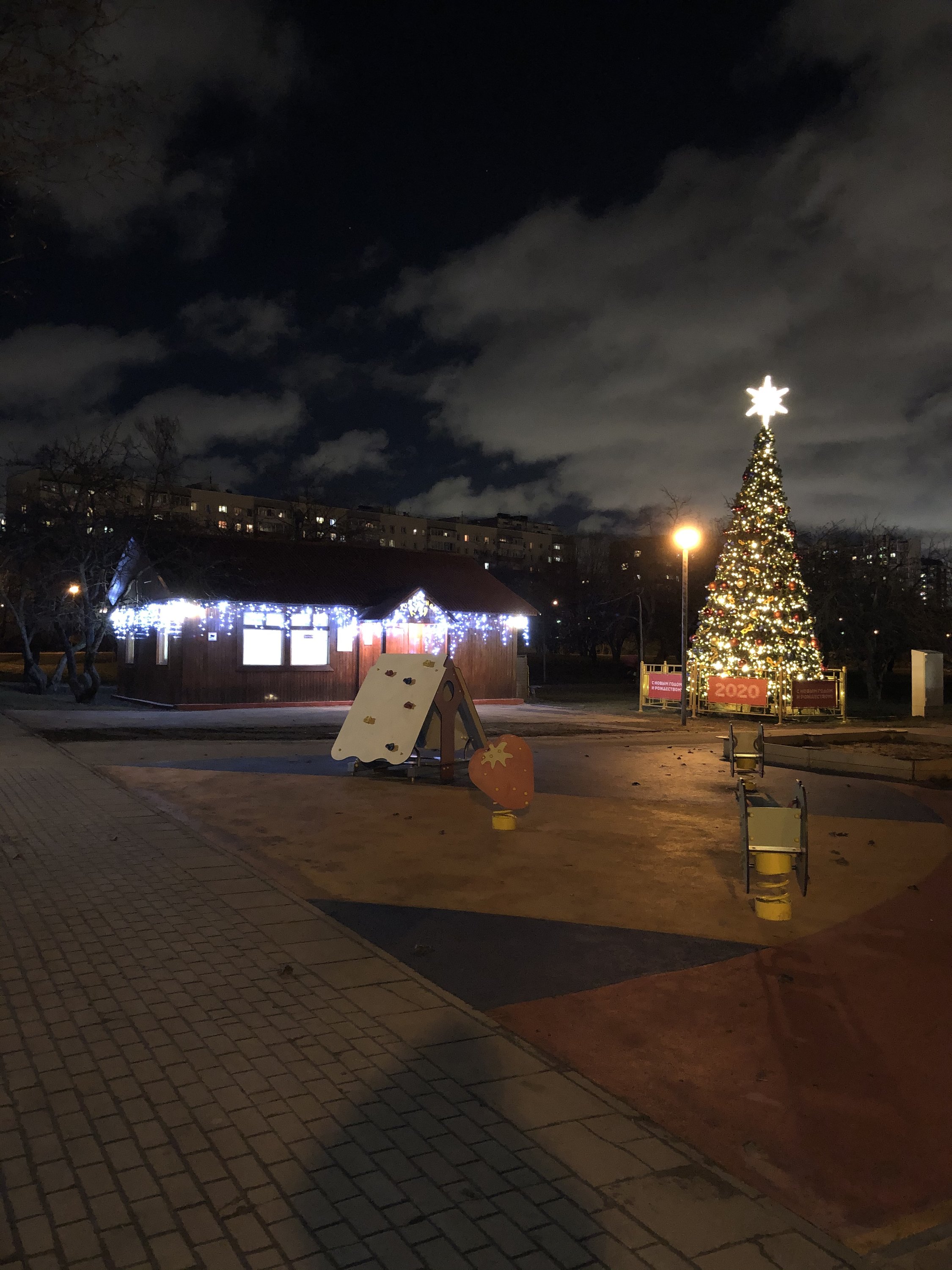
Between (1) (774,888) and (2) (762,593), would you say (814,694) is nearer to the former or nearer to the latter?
(2) (762,593)

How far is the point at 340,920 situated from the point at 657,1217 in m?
3.76

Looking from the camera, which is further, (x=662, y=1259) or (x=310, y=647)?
(x=310, y=647)

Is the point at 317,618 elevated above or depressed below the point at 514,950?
above

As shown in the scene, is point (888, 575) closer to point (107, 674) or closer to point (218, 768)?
point (218, 768)

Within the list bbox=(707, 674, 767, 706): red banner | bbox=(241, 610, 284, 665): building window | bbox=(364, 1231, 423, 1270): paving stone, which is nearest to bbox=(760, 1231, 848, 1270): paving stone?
bbox=(364, 1231, 423, 1270): paving stone

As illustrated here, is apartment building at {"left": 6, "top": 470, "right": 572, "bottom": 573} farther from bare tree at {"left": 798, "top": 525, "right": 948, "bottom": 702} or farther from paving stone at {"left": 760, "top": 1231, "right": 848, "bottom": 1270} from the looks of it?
paving stone at {"left": 760, "top": 1231, "right": 848, "bottom": 1270}

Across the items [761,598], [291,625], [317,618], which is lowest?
[291,625]

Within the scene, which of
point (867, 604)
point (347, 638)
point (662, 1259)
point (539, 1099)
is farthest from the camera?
point (867, 604)

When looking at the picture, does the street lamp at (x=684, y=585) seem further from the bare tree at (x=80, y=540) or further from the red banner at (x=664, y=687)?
the bare tree at (x=80, y=540)

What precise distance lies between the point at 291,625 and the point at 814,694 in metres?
15.2

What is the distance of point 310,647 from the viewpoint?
88.9 feet

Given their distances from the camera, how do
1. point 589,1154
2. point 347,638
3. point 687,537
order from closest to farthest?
1. point 589,1154
2. point 687,537
3. point 347,638

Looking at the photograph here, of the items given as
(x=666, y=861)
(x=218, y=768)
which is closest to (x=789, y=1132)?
(x=666, y=861)

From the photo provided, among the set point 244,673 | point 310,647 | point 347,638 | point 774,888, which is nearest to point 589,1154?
point 774,888
